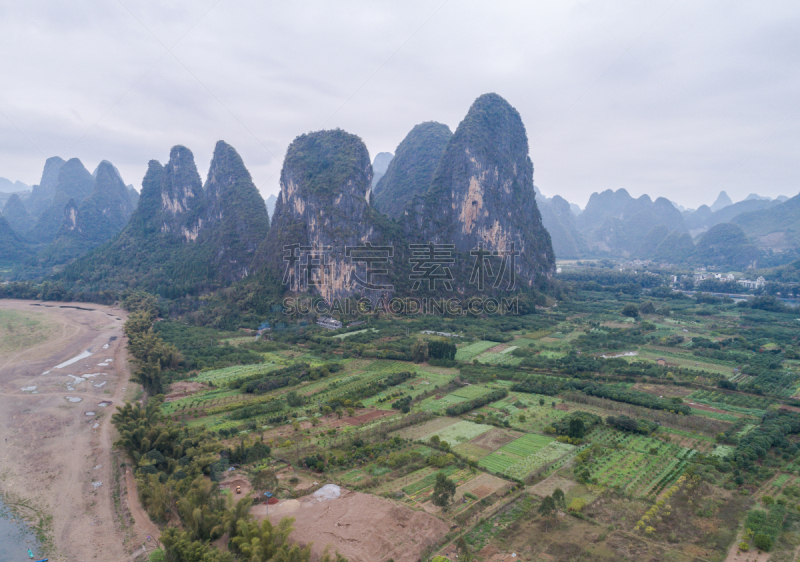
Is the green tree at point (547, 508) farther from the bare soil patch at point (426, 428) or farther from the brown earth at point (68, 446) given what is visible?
the brown earth at point (68, 446)

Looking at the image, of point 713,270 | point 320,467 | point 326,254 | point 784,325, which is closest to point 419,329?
point 326,254

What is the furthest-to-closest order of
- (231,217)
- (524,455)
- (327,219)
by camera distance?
(231,217) → (327,219) → (524,455)

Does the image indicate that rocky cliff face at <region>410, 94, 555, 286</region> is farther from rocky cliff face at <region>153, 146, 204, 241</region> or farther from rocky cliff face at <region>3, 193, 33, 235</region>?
rocky cliff face at <region>3, 193, 33, 235</region>

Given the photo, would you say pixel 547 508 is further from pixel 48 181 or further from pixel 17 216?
pixel 48 181

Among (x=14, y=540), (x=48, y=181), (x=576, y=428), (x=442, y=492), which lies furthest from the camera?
(x=48, y=181)

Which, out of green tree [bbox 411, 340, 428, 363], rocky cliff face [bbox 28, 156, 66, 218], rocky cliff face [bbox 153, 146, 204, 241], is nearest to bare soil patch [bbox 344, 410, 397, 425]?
green tree [bbox 411, 340, 428, 363]

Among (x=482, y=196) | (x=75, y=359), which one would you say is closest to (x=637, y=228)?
(x=482, y=196)

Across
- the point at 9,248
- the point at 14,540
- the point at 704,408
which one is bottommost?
the point at 14,540

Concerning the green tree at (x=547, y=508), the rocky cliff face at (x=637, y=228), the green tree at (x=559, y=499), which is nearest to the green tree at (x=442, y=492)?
the green tree at (x=547, y=508)
